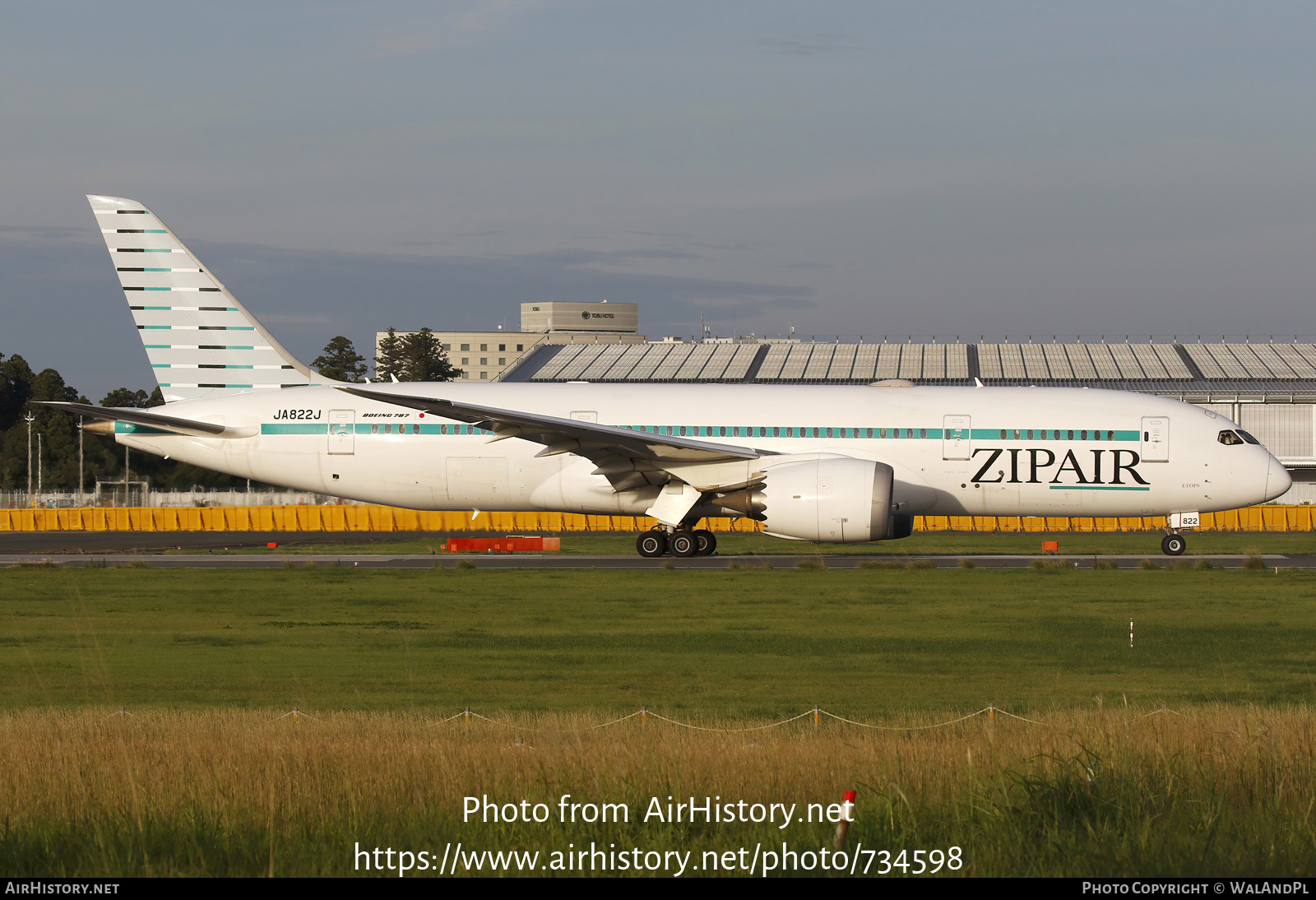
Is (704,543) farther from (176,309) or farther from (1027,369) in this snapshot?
(1027,369)

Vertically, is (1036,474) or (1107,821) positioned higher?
(1036,474)

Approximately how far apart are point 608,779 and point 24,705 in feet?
24.1

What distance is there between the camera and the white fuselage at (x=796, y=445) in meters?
28.0

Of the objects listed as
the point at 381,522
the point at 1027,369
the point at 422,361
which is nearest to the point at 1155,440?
the point at 381,522

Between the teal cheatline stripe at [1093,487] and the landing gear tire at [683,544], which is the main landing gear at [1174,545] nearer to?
the teal cheatline stripe at [1093,487]

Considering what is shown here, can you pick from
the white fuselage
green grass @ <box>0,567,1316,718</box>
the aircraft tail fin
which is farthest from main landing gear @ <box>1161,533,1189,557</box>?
the aircraft tail fin

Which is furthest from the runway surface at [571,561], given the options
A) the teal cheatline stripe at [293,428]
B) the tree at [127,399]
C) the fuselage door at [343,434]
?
the tree at [127,399]

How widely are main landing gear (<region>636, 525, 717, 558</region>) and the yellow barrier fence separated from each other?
63.5ft

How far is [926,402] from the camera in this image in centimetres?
2875

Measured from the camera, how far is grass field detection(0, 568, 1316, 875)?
7.03 m

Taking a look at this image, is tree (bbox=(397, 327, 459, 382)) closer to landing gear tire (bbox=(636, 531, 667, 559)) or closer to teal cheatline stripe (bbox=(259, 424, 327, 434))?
teal cheatline stripe (bbox=(259, 424, 327, 434))

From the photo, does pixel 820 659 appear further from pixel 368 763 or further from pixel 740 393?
pixel 740 393

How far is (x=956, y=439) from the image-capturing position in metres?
28.0
